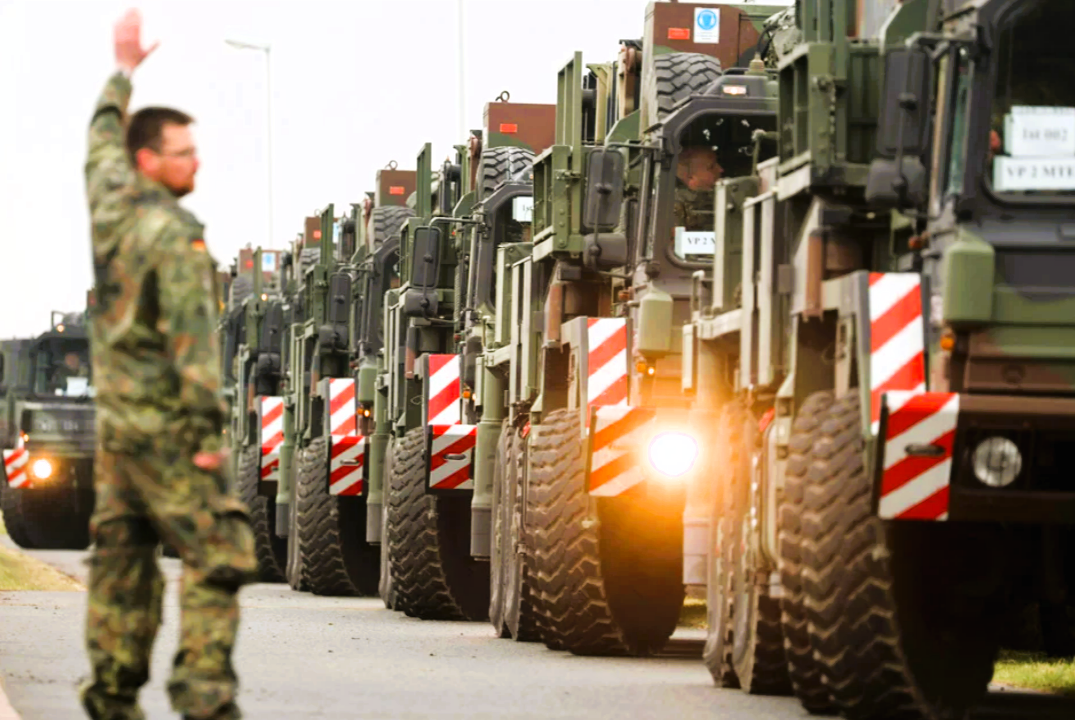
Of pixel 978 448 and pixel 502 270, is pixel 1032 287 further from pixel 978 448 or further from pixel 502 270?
pixel 502 270

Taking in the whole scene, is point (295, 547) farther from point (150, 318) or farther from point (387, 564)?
point (150, 318)

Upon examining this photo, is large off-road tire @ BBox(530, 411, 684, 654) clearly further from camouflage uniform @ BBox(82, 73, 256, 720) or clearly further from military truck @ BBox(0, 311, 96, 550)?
military truck @ BBox(0, 311, 96, 550)

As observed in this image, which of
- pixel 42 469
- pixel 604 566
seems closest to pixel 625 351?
pixel 604 566

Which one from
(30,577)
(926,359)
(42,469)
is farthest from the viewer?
(42,469)

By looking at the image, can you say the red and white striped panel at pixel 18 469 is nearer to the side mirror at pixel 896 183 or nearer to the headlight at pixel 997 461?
the side mirror at pixel 896 183

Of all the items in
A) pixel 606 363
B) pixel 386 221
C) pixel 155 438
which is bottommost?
pixel 386 221

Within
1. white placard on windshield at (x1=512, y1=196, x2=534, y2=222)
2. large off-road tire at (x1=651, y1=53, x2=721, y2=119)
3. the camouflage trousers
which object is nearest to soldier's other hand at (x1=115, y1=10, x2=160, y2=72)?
the camouflage trousers

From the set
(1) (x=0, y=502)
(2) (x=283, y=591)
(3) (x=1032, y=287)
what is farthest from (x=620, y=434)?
(1) (x=0, y=502)

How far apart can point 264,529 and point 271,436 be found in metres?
1.45

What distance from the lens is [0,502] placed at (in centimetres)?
3956

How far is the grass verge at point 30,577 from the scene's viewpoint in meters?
26.1

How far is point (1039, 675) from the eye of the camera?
1418cm

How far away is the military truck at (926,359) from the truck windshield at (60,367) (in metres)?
27.9

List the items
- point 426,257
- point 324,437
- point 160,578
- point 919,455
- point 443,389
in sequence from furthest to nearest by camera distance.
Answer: point 324,437, point 443,389, point 426,257, point 919,455, point 160,578
